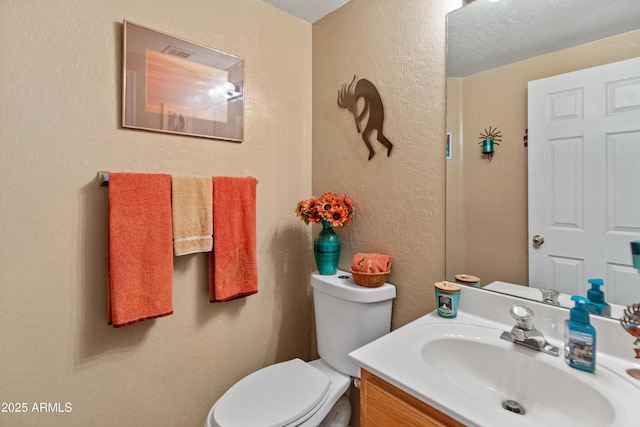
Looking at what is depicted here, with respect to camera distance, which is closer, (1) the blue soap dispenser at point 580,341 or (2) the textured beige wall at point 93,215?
(1) the blue soap dispenser at point 580,341

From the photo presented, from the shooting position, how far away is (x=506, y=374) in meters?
0.85

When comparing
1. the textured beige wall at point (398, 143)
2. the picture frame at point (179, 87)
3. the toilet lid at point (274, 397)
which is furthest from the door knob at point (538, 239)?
the picture frame at point (179, 87)

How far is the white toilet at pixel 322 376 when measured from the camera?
1.02 metres

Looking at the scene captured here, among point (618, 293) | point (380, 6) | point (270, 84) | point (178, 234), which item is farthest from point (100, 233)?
point (618, 293)

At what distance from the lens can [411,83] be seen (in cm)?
124

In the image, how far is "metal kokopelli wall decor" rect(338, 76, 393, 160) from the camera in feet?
4.41

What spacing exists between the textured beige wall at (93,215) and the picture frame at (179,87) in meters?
0.04

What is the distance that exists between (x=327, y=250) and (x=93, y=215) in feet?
3.04

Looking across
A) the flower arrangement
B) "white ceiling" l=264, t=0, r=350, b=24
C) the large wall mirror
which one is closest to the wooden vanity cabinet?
the large wall mirror

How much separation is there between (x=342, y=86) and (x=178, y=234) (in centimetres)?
105

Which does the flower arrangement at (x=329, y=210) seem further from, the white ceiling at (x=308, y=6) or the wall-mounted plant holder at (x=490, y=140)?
the white ceiling at (x=308, y=6)

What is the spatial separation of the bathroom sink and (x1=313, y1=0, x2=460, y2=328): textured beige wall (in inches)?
10.3

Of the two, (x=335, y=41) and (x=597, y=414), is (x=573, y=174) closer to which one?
(x=597, y=414)

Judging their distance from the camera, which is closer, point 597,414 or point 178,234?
point 597,414
